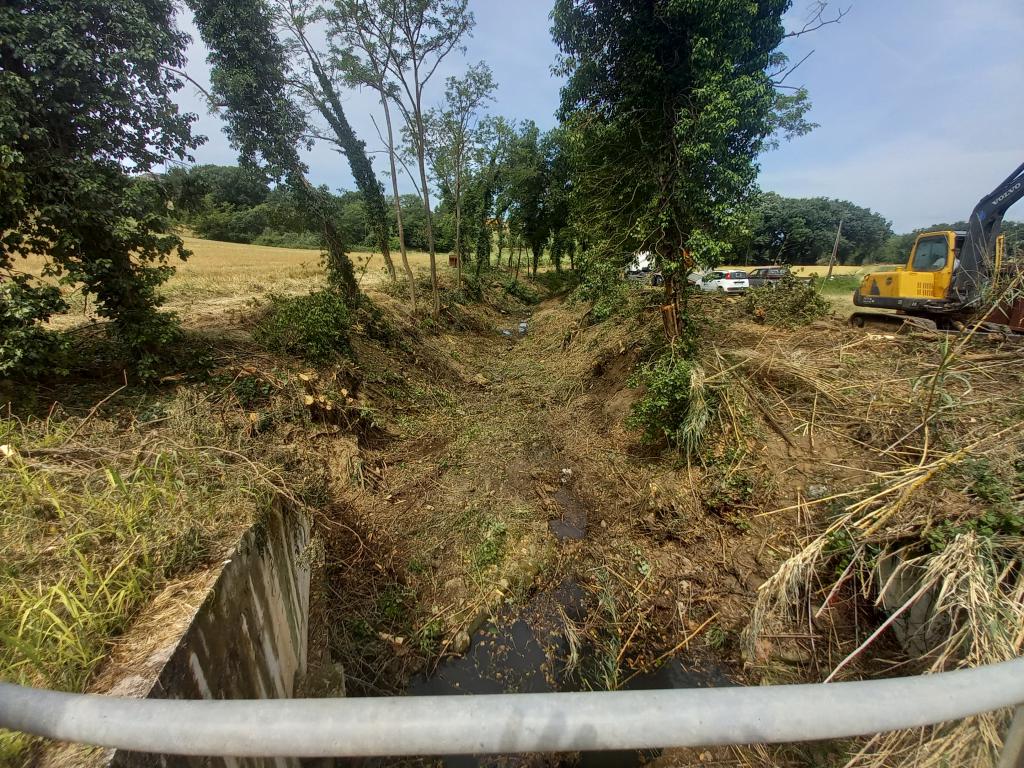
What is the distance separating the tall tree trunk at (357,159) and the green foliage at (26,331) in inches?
412

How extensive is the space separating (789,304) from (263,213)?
17688 millimetres

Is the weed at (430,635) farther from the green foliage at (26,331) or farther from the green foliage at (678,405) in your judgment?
the green foliage at (26,331)

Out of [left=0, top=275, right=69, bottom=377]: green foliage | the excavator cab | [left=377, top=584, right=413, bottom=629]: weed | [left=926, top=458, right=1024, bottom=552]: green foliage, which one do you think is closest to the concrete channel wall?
[left=377, top=584, right=413, bottom=629]: weed

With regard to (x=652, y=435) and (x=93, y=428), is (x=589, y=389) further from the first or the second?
→ (x=93, y=428)

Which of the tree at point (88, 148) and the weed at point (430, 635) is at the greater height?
the tree at point (88, 148)

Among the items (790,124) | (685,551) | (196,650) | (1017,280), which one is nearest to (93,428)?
(196,650)

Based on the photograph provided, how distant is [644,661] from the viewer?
4.35 metres

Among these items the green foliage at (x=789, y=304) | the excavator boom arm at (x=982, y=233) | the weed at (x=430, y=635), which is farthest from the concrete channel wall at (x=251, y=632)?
the excavator boom arm at (x=982, y=233)

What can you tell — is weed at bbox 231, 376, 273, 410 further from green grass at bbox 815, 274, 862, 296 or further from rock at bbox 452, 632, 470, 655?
green grass at bbox 815, 274, 862, 296

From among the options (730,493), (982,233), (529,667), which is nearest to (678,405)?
(730,493)

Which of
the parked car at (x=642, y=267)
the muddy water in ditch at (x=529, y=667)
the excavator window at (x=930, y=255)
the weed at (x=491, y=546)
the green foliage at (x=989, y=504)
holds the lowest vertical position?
the muddy water in ditch at (x=529, y=667)

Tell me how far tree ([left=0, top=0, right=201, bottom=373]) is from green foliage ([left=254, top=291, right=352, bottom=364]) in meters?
2.14

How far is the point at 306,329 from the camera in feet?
24.5

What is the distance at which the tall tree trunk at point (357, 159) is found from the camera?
466 inches
